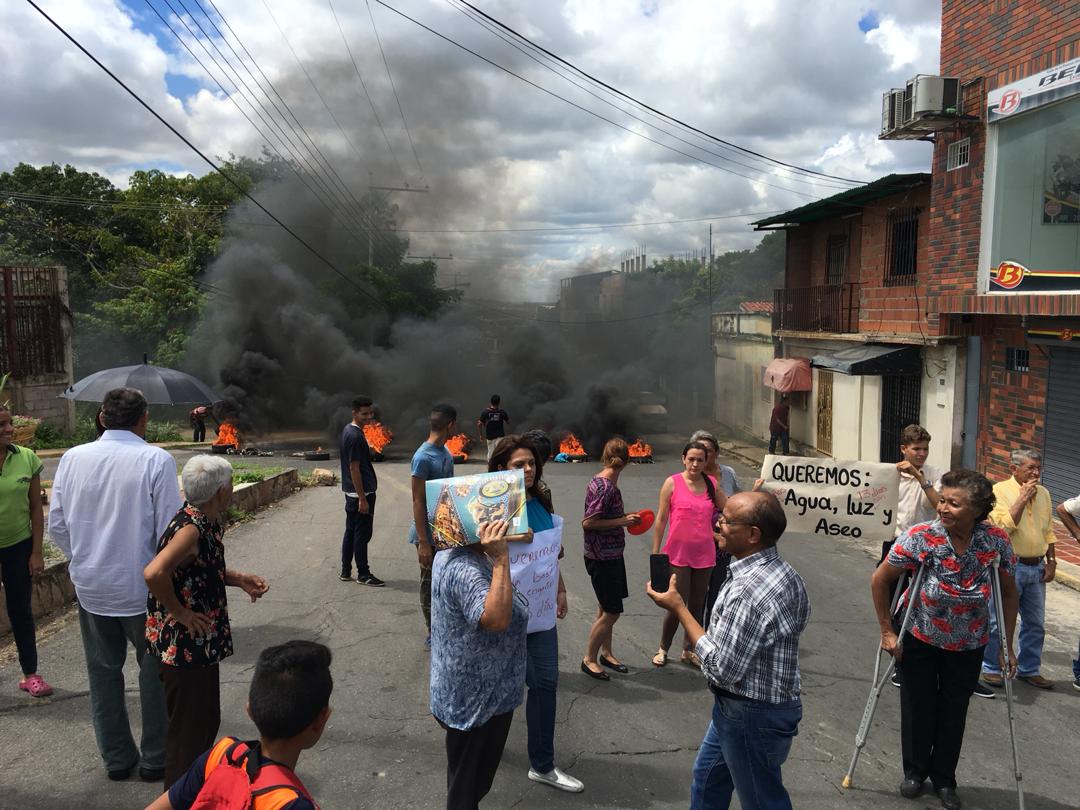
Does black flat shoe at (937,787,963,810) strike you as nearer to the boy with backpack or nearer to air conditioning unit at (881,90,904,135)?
the boy with backpack

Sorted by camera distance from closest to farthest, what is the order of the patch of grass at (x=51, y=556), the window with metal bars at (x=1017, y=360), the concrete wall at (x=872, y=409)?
the patch of grass at (x=51, y=556)
the window with metal bars at (x=1017, y=360)
the concrete wall at (x=872, y=409)

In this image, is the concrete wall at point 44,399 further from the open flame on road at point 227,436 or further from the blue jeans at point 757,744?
the blue jeans at point 757,744

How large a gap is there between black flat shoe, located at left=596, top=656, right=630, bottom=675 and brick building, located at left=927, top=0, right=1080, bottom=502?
24.7 feet

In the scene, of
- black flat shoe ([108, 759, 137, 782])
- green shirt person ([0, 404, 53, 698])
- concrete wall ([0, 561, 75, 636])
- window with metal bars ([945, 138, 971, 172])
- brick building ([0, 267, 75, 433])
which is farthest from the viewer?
brick building ([0, 267, 75, 433])

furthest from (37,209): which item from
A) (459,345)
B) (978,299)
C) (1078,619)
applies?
(1078,619)

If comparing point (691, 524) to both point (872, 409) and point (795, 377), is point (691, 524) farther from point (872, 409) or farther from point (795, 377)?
point (795, 377)

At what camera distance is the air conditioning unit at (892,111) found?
1166cm

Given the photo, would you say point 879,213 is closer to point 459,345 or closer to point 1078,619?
point 1078,619

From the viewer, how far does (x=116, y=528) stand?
11.0 feet

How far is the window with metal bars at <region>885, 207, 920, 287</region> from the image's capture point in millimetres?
14883

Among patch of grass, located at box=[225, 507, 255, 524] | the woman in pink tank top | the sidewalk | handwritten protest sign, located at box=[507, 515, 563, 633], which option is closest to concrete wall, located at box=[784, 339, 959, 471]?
the sidewalk

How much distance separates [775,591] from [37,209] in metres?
38.0

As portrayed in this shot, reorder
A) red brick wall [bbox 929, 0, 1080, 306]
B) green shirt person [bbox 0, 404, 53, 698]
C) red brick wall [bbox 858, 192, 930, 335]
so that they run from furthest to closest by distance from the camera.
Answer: red brick wall [bbox 858, 192, 930, 335] → red brick wall [bbox 929, 0, 1080, 306] → green shirt person [bbox 0, 404, 53, 698]

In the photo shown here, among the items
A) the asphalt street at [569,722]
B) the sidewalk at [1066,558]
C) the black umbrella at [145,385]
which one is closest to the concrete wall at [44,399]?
the black umbrella at [145,385]
